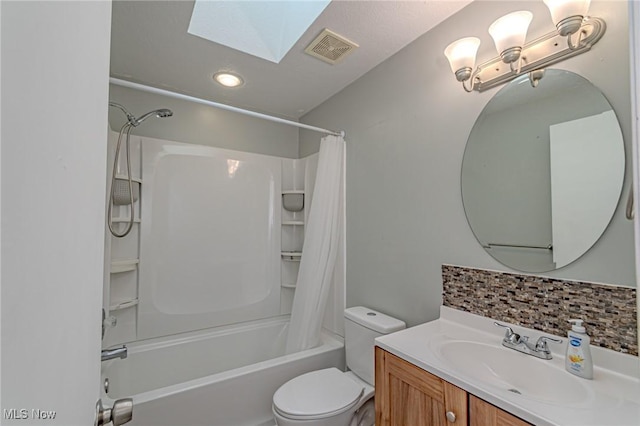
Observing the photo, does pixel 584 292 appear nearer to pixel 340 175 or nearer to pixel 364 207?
pixel 364 207

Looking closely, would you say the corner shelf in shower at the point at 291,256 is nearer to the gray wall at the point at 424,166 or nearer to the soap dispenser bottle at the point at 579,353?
the gray wall at the point at 424,166

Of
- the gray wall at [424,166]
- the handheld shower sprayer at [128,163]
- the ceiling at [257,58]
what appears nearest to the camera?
the gray wall at [424,166]

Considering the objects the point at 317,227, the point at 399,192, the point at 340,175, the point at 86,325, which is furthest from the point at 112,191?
the point at 399,192

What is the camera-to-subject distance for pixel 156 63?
196 cm

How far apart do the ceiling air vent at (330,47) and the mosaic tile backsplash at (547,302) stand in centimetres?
149

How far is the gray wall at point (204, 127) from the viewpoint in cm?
220

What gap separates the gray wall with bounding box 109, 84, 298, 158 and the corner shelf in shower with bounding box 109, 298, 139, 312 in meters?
1.33

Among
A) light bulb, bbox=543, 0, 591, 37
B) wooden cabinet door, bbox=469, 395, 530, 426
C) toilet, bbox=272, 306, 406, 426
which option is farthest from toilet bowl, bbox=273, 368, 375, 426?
light bulb, bbox=543, 0, 591, 37

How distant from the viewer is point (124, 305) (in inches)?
79.4

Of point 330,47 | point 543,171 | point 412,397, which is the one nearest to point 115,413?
point 412,397

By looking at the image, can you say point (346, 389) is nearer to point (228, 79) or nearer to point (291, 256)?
point (291, 256)

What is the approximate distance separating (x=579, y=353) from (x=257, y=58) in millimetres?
2264

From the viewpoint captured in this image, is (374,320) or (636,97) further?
(374,320)

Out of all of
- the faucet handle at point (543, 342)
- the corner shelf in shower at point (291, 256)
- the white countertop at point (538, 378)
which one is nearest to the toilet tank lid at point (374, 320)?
the white countertop at point (538, 378)
